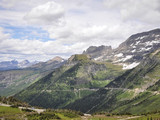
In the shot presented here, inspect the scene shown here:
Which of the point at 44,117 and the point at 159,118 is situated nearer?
the point at 159,118

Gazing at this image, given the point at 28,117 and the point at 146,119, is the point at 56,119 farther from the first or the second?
the point at 146,119

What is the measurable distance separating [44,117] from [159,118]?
11362 centimetres

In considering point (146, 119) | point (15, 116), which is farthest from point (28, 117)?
point (146, 119)

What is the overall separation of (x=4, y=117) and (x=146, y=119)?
14034cm

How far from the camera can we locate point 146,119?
190 m

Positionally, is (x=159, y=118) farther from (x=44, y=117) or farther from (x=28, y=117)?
(x=28, y=117)

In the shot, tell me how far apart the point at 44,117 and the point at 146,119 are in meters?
103

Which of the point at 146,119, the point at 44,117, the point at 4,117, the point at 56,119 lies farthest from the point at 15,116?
the point at 146,119

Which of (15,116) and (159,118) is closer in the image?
(159,118)

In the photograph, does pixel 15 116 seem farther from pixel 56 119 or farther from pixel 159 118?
pixel 159 118

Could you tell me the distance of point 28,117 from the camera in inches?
7584

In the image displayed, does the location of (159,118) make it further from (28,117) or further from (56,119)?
(28,117)

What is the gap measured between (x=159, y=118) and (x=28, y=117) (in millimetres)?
128453

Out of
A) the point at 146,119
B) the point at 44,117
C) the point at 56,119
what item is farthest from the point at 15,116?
the point at 146,119
